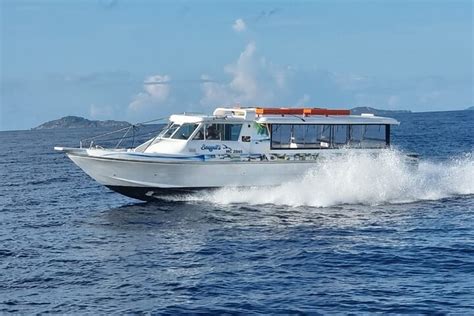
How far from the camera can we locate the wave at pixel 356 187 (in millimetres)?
30531

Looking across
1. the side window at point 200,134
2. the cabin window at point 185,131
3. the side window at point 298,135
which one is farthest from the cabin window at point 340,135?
the cabin window at point 185,131

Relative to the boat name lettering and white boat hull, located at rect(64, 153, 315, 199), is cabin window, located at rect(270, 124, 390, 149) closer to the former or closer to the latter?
white boat hull, located at rect(64, 153, 315, 199)

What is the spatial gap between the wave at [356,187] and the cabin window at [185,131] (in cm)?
289

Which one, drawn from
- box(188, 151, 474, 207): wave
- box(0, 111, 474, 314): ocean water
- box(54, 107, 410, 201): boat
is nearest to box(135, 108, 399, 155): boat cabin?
box(54, 107, 410, 201): boat

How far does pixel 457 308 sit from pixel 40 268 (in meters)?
11.9

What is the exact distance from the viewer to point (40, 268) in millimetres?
19672

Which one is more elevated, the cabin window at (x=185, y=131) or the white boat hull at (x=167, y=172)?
the cabin window at (x=185, y=131)

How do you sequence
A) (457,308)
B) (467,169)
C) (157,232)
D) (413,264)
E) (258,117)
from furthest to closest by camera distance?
(467,169), (258,117), (157,232), (413,264), (457,308)

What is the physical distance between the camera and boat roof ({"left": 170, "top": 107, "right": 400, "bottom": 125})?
31188 millimetres

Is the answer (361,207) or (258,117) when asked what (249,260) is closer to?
(361,207)

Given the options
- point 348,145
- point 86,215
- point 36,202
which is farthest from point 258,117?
point 36,202

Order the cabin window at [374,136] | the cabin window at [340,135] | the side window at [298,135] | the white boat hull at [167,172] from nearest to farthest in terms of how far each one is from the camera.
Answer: the white boat hull at [167,172], the side window at [298,135], the cabin window at [340,135], the cabin window at [374,136]

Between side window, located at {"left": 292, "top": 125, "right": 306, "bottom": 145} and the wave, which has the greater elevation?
side window, located at {"left": 292, "top": 125, "right": 306, "bottom": 145}

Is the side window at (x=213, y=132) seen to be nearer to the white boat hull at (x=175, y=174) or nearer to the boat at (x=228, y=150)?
the boat at (x=228, y=150)
